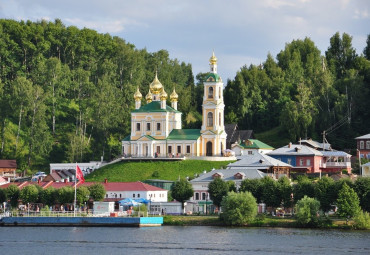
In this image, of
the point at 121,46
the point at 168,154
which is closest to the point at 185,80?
the point at 121,46

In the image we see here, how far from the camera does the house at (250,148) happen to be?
413 ft

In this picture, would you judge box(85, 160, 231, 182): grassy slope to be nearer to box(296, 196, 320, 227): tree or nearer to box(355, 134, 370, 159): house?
box(355, 134, 370, 159): house

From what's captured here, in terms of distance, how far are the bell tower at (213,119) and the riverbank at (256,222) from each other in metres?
28.1

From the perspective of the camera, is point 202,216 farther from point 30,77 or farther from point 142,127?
point 30,77

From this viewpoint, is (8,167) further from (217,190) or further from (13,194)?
(217,190)

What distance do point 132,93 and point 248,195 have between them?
54830 mm

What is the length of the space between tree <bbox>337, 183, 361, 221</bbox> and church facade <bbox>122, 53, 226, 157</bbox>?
3637 cm

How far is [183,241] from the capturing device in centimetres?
7881

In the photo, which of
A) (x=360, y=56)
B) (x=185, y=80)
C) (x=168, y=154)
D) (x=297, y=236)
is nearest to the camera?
(x=297, y=236)

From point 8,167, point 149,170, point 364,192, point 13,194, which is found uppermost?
point 8,167

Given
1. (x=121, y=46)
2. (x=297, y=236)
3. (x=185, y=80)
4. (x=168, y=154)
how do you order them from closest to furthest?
(x=297, y=236)
(x=168, y=154)
(x=121, y=46)
(x=185, y=80)

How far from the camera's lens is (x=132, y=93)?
466ft

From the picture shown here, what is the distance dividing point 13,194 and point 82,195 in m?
7.59

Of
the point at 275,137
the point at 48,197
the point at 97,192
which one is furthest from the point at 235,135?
the point at 48,197
